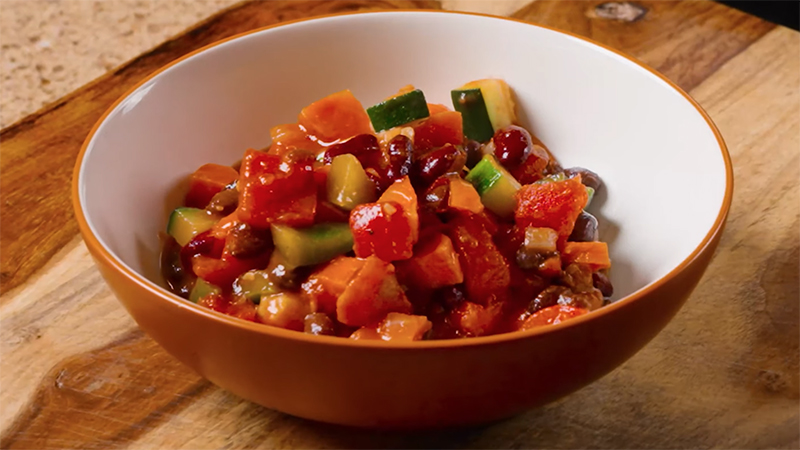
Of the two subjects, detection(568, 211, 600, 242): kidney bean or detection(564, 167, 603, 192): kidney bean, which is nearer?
detection(568, 211, 600, 242): kidney bean

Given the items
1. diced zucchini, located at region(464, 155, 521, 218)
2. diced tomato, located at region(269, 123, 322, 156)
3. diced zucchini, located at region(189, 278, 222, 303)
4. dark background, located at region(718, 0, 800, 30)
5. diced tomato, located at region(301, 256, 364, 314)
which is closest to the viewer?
diced tomato, located at region(301, 256, 364, 314)

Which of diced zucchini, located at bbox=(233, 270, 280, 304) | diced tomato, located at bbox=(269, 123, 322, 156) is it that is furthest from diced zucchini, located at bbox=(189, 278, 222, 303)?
diced tomato, located at bbox=(269, 123, 322, 156)

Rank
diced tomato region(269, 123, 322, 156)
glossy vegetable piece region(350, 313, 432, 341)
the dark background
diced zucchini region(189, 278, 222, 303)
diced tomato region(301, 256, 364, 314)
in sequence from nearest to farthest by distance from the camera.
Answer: glossy vegetable piece region(350, 313, 432, 341) → diced tomato region(301, 256, 364, 314) → diced zucchini region(189, 278, 222, 303) → diced tomato region(269, 123, 322, 156) → the dark background

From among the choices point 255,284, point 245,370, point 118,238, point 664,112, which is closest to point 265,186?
point 255,284

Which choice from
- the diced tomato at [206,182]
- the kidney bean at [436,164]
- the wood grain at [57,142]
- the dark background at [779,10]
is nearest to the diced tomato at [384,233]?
the kidney bean at [436,164]

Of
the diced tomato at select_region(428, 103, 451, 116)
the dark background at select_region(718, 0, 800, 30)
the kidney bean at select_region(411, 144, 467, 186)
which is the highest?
the kidney bean at select_region(411, 144, 467, 186)

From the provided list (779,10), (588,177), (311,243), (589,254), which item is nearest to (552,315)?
(589,254)

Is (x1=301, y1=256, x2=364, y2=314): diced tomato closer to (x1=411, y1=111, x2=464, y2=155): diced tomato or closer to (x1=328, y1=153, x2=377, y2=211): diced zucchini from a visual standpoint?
(x1=328, y1=153, x2=377, y2=211): diced zucchini

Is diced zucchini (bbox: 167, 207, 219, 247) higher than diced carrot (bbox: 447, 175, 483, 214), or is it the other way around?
diced zucchini (bbox: 167, 207, 219, 247)
